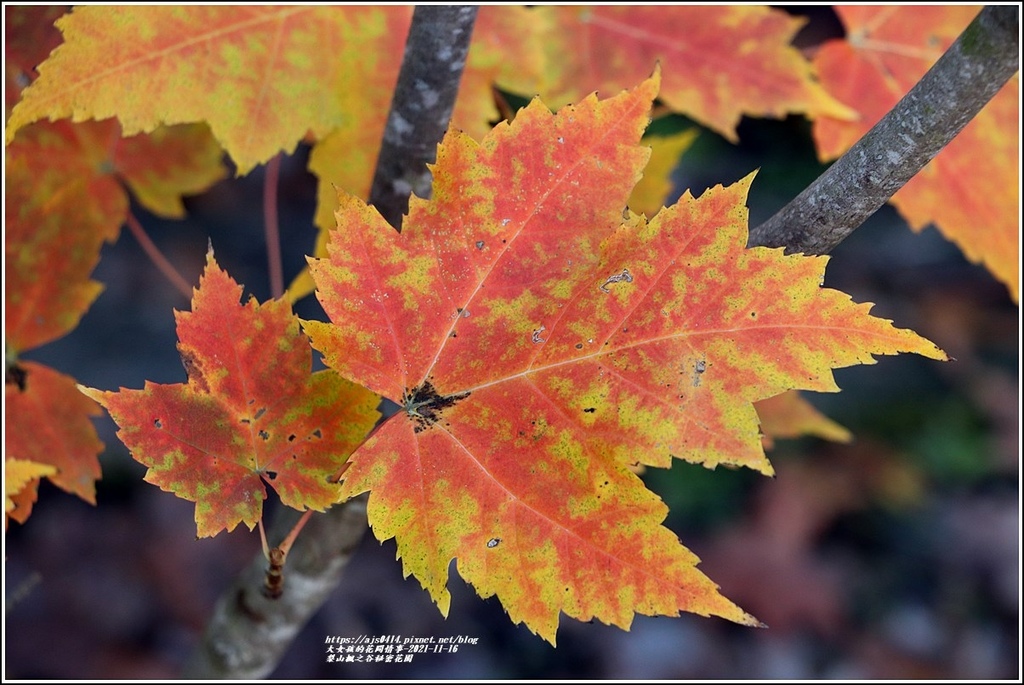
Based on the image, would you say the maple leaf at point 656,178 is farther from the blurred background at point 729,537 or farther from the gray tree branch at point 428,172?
the blurred background at point 729,537

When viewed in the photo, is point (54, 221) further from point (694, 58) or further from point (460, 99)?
point (694, 58)

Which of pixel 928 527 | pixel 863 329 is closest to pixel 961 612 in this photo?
pixel 928 527

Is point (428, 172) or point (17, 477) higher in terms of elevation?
point (428, 172)

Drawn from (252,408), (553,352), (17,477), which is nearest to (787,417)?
(553,352)

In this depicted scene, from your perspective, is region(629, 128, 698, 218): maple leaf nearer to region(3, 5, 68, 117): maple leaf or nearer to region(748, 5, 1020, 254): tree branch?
region(748, 5, 1020, 254): tree branch

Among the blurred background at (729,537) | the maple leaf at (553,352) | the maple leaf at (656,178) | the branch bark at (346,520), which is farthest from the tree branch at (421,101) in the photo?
the blurred background at (729,537)

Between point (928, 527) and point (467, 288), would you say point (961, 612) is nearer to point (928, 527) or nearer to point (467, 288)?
point (928, 527)
